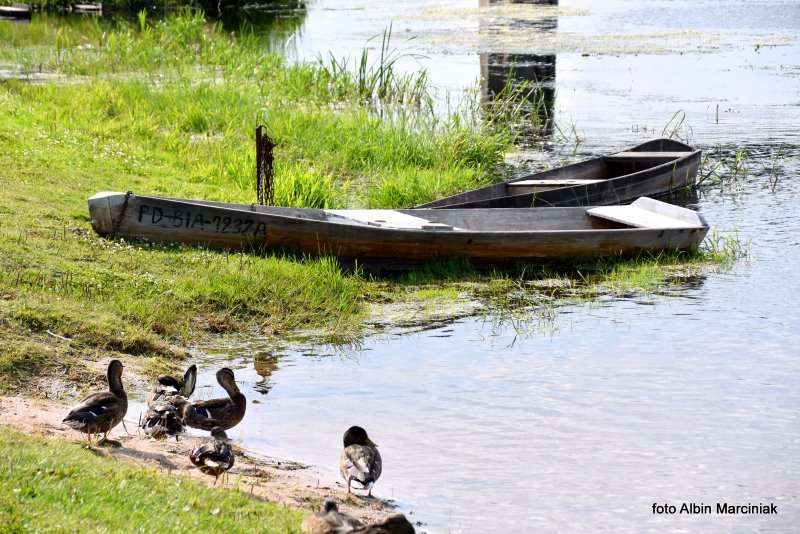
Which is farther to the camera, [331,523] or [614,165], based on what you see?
[614,165]

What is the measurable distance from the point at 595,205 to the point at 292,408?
8.31 meters

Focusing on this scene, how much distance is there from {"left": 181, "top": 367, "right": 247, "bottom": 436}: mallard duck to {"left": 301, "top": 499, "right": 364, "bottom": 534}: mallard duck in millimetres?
2033

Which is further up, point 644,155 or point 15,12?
point 15,12

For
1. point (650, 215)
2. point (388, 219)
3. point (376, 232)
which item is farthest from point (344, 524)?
point (650, 215)

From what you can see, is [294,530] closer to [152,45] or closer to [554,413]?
[554,413]

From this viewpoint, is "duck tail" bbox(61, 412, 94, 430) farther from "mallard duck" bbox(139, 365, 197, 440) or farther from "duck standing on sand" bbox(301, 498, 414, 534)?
"duck standing on sand" bbox(301, 498, 414, 534)

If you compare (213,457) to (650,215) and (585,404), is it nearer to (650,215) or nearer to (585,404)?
(585,404)

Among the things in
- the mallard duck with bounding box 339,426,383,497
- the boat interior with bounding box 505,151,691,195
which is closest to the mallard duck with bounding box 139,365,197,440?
the mallard duck with bounding box 339,426,383,497

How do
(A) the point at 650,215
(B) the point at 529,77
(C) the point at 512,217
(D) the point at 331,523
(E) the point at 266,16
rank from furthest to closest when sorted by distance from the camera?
1. (E) the point at 266,16
2. (B) the point at 529,77
3. (A) the point at 650,215
4. (C) the point at 512,217
5. (D) the point at 331,523

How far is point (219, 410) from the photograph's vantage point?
7.84 metres

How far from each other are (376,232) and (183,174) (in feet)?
14.9

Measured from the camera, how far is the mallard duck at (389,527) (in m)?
5.50

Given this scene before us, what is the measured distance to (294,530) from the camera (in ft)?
19.7

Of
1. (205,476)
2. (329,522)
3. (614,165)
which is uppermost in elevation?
(614,165)
